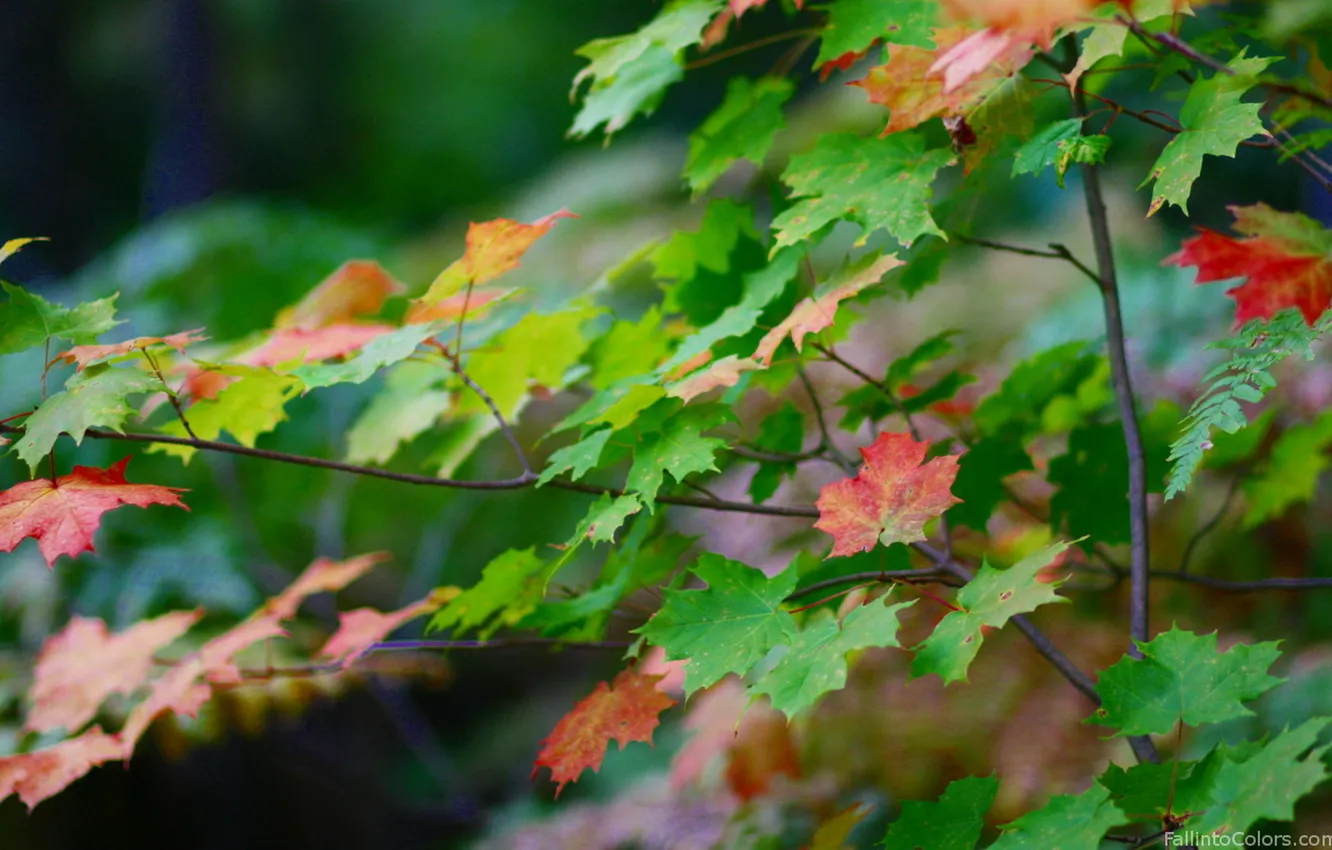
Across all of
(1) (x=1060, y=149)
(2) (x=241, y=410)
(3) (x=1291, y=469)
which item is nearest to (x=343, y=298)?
(2) (x=241, y=410)

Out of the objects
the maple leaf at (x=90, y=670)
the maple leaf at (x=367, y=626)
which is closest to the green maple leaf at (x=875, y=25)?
the maple leaf at (x=367, y=626)

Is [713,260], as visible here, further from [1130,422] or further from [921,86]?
[1130,422]

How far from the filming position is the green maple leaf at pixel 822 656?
2.37 ft

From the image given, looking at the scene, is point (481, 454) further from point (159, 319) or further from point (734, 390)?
point (734, 390)

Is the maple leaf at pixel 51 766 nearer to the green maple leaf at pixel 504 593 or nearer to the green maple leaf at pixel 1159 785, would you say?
the green maple leaf at pixel 504 593

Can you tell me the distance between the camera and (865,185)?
0.91 metres

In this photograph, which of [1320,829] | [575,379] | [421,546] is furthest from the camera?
[421,546]

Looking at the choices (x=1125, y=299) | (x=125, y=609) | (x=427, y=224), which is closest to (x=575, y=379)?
(x=125, y=609)

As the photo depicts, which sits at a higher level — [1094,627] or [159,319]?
[159,319]

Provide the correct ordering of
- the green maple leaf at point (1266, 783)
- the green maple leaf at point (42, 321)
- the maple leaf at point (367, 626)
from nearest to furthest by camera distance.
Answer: the green maple leaf at point (1266, 783) < the green maple leaf at point (42, 321) < the maple leaf at point (367, 626)

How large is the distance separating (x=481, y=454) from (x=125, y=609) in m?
1.34

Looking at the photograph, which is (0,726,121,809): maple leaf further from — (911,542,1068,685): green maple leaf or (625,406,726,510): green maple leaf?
(911,542,1068,685): green maple leaf

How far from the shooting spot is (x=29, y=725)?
1.20m

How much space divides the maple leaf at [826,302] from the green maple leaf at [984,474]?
0.29 m
